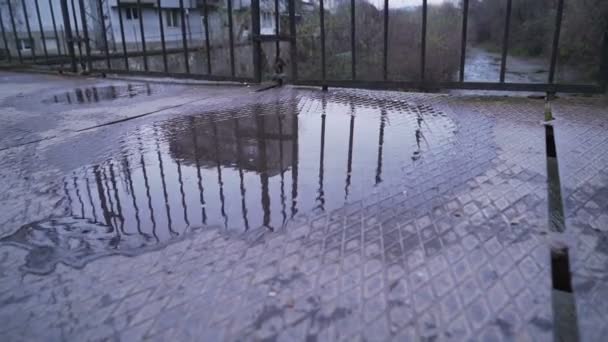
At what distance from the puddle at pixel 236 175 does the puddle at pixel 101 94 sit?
1663 mm

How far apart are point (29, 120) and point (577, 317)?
423 centimetres

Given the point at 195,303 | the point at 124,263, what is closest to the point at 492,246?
the point at 195,303

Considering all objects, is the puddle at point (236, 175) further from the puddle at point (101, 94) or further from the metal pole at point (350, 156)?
the puddle at point (101, 94)

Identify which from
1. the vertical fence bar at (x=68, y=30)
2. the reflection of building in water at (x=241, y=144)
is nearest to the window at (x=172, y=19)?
the vertical fence bar at (x=68, y=30)

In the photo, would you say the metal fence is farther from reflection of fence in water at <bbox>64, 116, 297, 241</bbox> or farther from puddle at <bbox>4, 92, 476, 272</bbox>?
reflection of fence in water at <bbox>64, 116, 297, 241</bbox>

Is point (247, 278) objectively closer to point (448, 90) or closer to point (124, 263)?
point (124, 263)

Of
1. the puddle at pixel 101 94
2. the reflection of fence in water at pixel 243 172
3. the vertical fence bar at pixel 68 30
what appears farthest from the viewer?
the vertical fence bar at pixel 68 30

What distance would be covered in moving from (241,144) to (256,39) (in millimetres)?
2417

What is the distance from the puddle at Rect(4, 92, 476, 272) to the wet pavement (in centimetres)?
1

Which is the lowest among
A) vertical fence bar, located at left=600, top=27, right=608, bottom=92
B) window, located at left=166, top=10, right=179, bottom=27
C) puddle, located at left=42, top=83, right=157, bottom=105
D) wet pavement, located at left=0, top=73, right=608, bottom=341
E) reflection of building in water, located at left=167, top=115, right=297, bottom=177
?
wet pavement, located at left=0, top=73, right=608, bottom=341

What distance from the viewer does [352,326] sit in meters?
1.24

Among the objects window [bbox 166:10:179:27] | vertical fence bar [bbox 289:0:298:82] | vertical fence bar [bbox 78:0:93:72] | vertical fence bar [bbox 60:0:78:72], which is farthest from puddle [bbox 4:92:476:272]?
window [bbox 166:10:179:27]

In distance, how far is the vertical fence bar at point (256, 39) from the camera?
16.2 ft

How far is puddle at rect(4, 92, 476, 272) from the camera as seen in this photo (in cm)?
183
